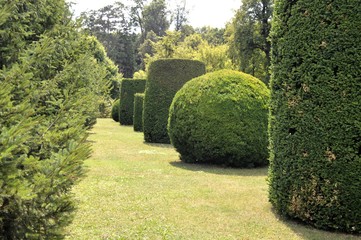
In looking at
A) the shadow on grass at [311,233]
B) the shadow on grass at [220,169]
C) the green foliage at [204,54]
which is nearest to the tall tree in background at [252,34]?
the green foliage at [204,54]

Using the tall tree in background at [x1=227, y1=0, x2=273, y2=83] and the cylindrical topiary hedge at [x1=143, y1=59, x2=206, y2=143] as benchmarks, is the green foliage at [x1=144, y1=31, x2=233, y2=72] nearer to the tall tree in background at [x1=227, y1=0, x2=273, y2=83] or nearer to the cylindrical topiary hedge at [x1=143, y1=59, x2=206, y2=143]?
the tall tree in background at [x1=227, y1=0, x2=273, y2=83]

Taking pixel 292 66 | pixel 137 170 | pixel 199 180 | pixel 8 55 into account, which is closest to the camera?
pixel 8 55

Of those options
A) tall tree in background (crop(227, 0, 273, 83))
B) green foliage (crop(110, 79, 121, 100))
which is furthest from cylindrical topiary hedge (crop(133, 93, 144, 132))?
green foliage (crop(110, 79, 121, 100))

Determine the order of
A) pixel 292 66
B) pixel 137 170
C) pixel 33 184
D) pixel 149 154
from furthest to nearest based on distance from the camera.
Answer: pixel 149 154
pixel 137 170
pixel 292 66
pixel 33 184

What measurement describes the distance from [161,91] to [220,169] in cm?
676

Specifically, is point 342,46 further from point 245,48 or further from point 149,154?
point 245,48

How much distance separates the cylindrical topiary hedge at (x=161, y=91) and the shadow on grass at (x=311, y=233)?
412 inches

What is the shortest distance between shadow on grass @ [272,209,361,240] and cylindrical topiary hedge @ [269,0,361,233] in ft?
0.30

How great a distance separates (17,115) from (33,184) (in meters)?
0.47

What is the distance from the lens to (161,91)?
1551 cm

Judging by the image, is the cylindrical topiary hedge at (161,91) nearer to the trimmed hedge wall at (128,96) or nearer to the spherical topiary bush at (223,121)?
the spherical topiary bush at (223,121)

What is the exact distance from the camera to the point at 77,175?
2.45 meters

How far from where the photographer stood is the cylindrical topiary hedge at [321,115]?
4.71 m

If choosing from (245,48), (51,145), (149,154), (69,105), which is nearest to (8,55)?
(69,105)
